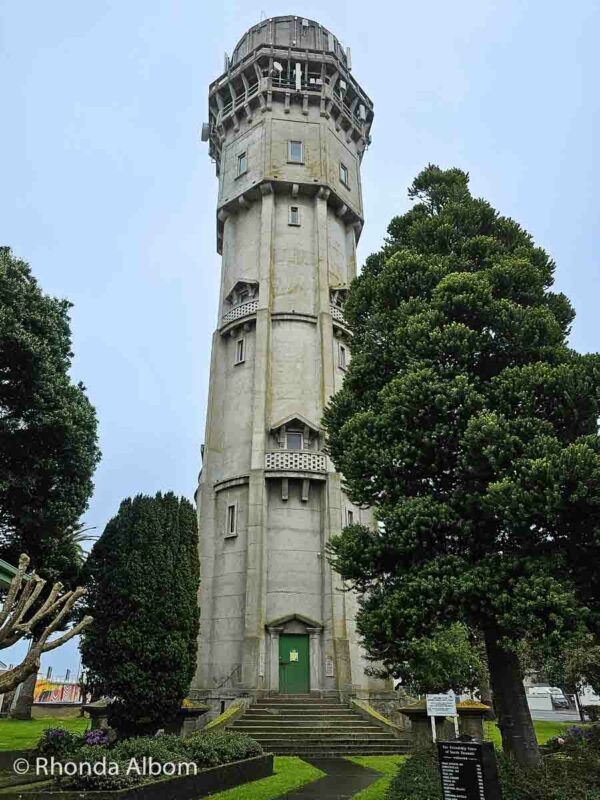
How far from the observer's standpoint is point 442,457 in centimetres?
1404

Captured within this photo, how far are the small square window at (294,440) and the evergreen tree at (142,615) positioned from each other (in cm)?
1016

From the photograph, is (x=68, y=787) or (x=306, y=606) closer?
(x=68, y=787)

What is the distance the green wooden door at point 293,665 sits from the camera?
26.1 m

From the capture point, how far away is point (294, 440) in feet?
101

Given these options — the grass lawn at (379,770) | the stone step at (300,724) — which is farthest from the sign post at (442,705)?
the stone step at (300,724)

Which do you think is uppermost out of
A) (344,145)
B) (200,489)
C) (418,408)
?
(344,145)

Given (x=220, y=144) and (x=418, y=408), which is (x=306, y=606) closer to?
(x=418, y=408)

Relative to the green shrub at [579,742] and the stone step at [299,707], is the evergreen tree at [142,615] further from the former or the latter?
the green shrub at [579,742]

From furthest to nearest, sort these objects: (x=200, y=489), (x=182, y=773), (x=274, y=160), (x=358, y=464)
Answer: (x=274, y=160)
(x=200, y=489)
(x=358, y=464)
(x=182, y=773)

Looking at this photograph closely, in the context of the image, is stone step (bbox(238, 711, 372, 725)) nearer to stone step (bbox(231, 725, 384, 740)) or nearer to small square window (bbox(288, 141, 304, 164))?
stone step (bbox(231, 725, 384, 740))

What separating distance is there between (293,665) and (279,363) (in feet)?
50.7

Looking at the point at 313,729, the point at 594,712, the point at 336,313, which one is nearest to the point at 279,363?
the point at 336,313

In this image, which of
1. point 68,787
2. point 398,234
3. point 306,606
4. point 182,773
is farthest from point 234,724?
point 398,234

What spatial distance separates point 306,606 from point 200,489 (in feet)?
28.1
